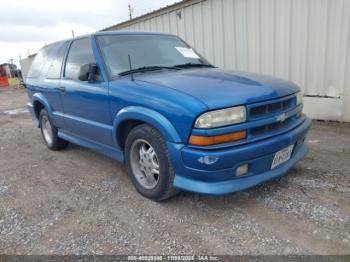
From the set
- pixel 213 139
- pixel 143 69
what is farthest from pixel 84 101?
pixel 213 139

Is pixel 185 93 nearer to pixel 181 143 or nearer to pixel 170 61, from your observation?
pixel 181 143

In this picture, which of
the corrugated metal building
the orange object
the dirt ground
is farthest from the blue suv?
the orange object

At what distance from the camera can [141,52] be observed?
12.5 feet

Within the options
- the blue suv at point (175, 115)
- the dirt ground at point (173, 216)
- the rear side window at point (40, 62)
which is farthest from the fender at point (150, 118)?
the rear side window at point (40, 62)

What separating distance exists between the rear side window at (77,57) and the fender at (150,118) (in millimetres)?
938

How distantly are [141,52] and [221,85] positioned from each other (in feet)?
4.31

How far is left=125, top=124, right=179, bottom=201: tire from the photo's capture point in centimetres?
295

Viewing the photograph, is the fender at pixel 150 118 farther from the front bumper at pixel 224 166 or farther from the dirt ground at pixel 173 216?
the dirt ground at pixel 173 216

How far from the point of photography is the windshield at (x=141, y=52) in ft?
12.0

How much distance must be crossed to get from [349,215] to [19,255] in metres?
2.86

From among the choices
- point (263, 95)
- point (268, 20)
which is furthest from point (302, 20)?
point (263, 95)

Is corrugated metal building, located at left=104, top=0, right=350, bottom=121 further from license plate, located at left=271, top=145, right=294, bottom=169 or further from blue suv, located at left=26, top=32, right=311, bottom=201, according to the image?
license plate, located at left=271, top=145, right=294, bottom=169

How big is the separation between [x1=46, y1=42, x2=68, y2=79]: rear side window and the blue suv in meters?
0.22

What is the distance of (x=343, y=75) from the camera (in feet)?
18.7
